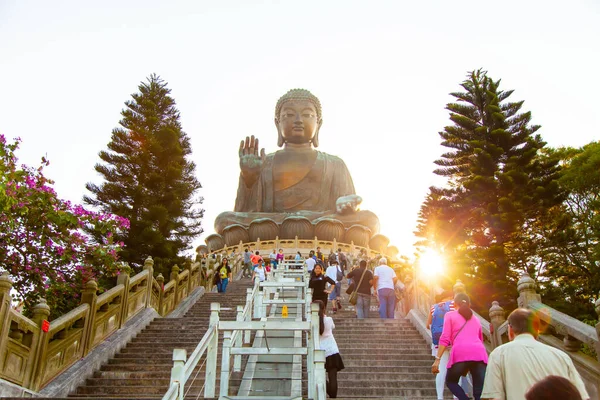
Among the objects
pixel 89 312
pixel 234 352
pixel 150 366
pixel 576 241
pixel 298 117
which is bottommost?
pixel 234 352

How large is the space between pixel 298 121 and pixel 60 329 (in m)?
18.0

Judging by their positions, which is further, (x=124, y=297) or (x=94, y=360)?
(x=124, y=297)

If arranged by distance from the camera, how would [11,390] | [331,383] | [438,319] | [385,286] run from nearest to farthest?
[331,383] < [11,390] < [438,319] < [385,286]

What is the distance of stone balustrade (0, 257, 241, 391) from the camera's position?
221 inches

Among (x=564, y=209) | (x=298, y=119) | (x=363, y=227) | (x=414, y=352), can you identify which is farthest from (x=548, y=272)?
(x=298, y=119)

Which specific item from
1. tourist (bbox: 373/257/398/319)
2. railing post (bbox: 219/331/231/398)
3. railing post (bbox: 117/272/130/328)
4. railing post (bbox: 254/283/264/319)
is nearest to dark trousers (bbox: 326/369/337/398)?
railing post (bbox: 219/331/231/398)

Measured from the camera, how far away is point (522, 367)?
2.90m

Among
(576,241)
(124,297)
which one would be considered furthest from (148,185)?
(576,241)

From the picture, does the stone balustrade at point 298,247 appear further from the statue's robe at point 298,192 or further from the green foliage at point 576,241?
the green foliage at point 576,241

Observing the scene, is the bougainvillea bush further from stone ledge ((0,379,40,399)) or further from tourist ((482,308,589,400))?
tourist ((482,308,589,400))

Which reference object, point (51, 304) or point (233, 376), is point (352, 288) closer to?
point (233, 376)

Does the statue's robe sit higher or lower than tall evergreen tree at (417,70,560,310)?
higher

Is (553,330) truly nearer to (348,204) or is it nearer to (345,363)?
(345,363)

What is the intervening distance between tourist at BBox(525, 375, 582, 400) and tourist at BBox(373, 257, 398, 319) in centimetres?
669
